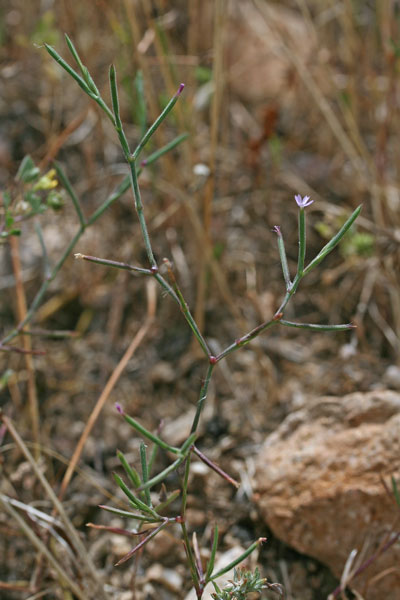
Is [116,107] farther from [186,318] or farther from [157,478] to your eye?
[157,478]

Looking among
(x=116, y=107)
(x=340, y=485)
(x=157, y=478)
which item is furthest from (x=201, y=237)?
(x=157, y=478)

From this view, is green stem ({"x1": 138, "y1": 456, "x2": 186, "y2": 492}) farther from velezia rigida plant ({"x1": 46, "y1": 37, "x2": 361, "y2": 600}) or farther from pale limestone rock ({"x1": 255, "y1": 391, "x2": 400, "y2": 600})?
pale limestone rock ({"x1": 255, "y1": 391, "x2": 400, "y2": 600})

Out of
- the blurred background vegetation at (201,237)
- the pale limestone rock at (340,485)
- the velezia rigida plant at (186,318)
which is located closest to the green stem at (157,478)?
the velezia rigida plant at (186,318)

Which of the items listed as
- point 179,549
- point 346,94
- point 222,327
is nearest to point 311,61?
point 346,94

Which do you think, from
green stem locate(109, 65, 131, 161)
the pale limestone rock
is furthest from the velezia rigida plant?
the pale limestone rock

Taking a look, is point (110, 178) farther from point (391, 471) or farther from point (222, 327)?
point (391, 471)

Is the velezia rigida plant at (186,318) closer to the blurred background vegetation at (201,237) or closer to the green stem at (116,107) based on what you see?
the green stem at (116,107)
